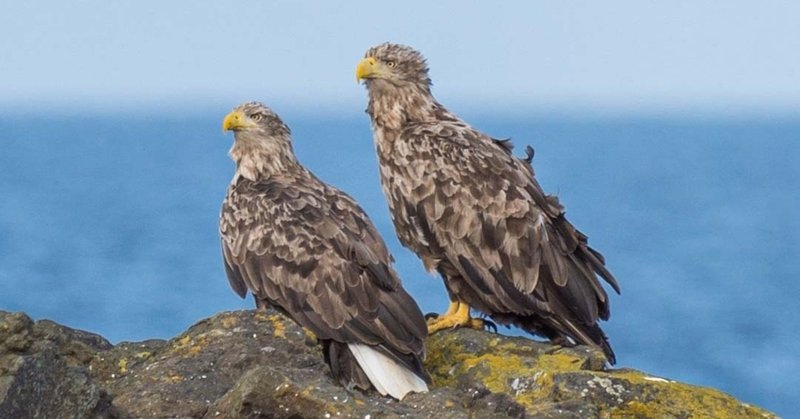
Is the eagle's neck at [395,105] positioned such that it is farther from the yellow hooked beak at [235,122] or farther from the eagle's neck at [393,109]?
the yellow hooked beak at [235,122]

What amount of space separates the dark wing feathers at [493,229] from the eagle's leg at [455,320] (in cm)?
10

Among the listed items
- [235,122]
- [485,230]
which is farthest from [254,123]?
[485,230]

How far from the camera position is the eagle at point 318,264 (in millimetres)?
9984

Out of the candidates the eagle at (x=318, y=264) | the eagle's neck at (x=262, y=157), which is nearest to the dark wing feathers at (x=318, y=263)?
the eagle at (x=318, y=264)

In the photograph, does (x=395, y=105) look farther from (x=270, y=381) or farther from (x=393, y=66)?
(x=270, y=381)

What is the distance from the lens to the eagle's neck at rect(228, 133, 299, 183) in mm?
12266

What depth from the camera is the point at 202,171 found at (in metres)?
125

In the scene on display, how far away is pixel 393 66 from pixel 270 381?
19.4ft

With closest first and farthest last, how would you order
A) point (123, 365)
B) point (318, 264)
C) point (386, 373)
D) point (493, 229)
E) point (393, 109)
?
point (123, 365)
point (386, 373)
point (318, 264)
point (493, 229)
point (393, 109)

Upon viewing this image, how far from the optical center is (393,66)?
12.7 metres

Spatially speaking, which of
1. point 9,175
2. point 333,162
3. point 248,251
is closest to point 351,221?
point 248,251

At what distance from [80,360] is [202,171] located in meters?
117

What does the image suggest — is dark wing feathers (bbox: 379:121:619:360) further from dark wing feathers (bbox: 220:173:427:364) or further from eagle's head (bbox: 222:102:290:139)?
eagle's head (bbox: 222:102:290:139)

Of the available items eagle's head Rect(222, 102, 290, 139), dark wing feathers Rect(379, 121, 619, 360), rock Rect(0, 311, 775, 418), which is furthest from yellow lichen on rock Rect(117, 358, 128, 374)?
eagle's head Rect(222, 102, 290, 139)
